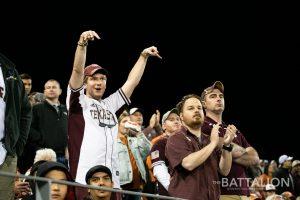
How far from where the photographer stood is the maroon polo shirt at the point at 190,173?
5062 mm

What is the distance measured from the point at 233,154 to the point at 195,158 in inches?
29.5

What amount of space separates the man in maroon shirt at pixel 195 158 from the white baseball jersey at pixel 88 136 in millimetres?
477

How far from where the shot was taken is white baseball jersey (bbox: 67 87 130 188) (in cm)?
525

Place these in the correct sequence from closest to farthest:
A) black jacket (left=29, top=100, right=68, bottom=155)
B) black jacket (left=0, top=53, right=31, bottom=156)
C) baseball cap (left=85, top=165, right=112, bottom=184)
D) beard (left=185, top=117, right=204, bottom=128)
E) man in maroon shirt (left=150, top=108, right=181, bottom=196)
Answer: black jacket (left=0, top=53, right=31, bottom=156), baseball cap (left=85, top=165, right=112, bottom=184), beard (left=185, top=117, right=204, bottom=128), man in maroon shirt (left=150, top=108, right=181, bottom=196), black jacket (left=29, top=100, right=68, bottom=155)

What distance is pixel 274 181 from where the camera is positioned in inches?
448

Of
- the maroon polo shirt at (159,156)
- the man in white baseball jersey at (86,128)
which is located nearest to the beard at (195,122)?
the man in white baseball jersey at (86,128)

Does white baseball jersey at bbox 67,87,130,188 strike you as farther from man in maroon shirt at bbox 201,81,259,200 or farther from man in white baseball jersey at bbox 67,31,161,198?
man in maroon shirt at bbox 201,81,259,200

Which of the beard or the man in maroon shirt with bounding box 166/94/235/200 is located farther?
the beard

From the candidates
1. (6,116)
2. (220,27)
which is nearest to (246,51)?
(220,27)

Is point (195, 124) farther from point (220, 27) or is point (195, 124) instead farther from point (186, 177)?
point (220, 27)

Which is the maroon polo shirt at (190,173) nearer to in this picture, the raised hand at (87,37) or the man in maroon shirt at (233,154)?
the man in maroon shirt at (233,154)

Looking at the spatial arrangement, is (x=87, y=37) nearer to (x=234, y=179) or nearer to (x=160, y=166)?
(x=234, y=179)

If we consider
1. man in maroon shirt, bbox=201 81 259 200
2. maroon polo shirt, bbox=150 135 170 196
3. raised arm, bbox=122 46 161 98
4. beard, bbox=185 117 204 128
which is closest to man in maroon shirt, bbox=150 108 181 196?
maroon polo shirt, bbox=150 135 170 196

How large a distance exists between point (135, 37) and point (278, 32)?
579 centimetres
